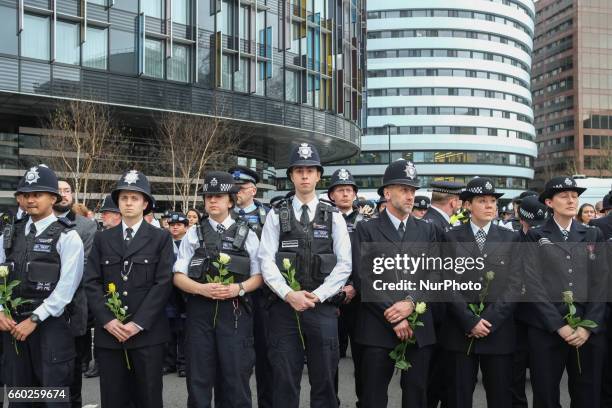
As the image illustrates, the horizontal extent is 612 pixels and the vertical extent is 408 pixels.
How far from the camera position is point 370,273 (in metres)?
4.79

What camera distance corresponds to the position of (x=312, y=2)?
33.4 metres

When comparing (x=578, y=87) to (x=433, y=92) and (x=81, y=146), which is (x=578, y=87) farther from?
(x=81, y=146)

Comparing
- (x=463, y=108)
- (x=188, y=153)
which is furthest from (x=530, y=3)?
(x=188, y=153)

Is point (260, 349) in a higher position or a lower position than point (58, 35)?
lower

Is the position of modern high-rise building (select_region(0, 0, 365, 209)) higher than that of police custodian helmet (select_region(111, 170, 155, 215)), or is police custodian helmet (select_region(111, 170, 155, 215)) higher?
modern high-rise building (select_region(0, 0, 365, 209))

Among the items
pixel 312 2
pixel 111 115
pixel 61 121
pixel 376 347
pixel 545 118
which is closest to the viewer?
→ pixel 376 347

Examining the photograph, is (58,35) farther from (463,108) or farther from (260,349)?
(463,108)

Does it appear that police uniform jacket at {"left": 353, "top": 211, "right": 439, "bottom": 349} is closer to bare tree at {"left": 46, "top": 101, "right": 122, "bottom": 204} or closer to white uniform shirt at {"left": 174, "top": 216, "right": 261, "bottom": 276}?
white uniform shirt at {"left": 174, "top": 216, "right": 261, "bottom": 276}

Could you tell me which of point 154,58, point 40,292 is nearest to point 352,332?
point 40,292

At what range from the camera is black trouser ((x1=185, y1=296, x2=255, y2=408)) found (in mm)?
4730

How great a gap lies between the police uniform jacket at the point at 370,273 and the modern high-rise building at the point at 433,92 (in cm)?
6522

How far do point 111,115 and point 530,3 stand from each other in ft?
239

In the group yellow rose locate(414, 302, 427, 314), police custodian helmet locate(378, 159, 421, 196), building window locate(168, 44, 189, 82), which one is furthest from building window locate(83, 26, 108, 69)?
yellow rose locate(414, 302, 427, 314)

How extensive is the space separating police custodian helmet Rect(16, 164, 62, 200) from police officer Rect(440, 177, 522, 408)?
12.6 ft
